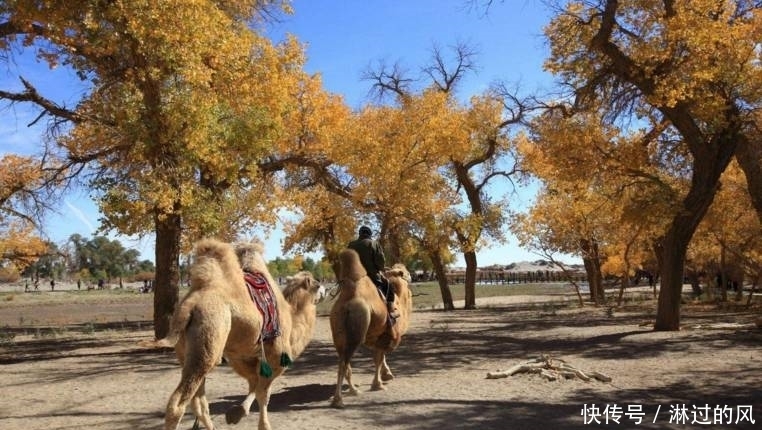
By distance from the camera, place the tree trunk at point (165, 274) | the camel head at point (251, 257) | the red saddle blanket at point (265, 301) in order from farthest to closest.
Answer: the tree trunk at point (165, 274) < the camel head at point (251, 257) < the red saddle blanket at point (265, 301)

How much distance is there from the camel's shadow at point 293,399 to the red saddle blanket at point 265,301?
2037 millimetres

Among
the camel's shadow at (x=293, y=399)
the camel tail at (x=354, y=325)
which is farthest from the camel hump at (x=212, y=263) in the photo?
the camel's shadow at (x=293, y=399)

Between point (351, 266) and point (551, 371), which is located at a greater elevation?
point (351, 266)

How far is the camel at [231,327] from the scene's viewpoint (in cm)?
511

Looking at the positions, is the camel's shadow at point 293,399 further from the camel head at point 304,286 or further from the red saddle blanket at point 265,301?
the red saddle blanket at point 265,301

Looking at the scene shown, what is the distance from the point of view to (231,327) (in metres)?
5.75

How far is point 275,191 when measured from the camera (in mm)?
21656

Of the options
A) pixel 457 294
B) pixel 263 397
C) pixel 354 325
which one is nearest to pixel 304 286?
pixel 354 325

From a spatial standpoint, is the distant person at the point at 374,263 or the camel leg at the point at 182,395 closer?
the camel leg at the point at 182,395

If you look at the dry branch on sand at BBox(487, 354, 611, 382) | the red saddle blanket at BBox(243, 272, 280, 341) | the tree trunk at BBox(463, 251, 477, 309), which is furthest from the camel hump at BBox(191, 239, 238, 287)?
the tree trunk at BBox(463, 251, 477, 309)

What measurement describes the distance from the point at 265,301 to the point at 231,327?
0.67 metres

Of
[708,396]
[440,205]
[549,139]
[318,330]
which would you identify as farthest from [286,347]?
[440,205]

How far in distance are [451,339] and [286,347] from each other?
10.8 meters

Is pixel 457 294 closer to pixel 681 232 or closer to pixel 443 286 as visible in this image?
pixel 443 286
